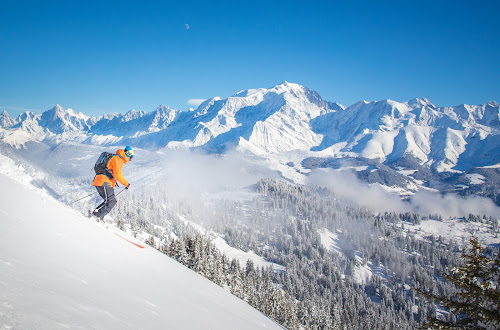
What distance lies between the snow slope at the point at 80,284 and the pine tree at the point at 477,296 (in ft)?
29.3

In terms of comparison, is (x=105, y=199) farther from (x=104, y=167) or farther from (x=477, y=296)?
(x=477, y=296)

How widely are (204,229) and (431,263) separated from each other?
14769 cm

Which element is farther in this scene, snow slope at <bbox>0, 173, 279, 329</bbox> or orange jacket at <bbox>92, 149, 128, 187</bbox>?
orange jacket at <bbox>92, 149, 128, 187</bbox>

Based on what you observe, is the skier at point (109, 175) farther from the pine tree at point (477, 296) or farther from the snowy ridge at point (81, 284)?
the pine tree at point (477, 296)

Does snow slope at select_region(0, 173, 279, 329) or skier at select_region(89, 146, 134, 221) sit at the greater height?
skier at select_region(89, 146, 134, 221)

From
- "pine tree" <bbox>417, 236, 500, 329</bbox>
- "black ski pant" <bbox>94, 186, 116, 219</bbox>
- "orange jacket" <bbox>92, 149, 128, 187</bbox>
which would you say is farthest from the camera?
"black ski pant" <bbox>94, 186, 116, 219</bbox>

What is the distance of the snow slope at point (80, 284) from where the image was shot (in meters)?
2.99

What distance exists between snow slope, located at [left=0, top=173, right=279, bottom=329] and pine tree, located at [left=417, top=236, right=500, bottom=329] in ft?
29.3

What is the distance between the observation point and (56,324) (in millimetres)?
2688

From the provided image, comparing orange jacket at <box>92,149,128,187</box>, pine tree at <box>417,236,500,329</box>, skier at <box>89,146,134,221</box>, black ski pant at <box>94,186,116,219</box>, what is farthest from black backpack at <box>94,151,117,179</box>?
pine tree at <box>417,236,500,329</box>

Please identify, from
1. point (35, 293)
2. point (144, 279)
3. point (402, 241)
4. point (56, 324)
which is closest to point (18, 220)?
point (144, 279)

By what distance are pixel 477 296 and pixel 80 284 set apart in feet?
42.6

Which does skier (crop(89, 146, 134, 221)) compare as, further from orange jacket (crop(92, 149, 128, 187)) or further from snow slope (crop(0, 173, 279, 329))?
snow slope (crop(0, 173, 279, 329))

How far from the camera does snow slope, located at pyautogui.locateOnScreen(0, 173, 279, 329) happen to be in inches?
118
